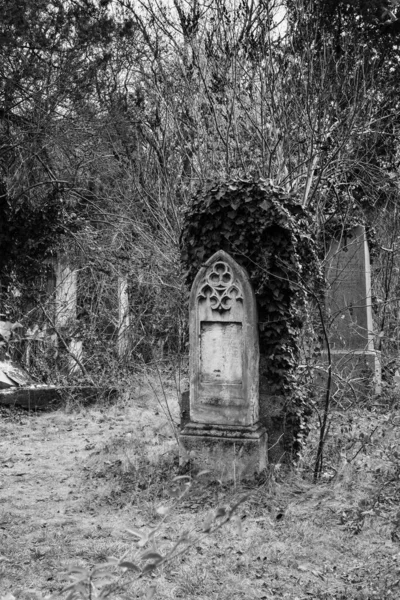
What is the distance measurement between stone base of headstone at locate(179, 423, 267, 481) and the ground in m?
0.15

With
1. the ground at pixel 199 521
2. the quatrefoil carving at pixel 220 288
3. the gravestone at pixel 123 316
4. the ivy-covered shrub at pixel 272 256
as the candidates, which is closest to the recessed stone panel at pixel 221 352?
the quatrefoil carving at pixel 220 288

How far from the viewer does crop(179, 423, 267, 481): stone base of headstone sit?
6168 millimetres

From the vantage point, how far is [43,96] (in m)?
10.9

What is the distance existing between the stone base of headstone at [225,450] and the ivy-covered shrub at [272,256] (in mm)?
473

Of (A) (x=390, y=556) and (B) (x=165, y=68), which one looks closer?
(A) (x=390, y=556)

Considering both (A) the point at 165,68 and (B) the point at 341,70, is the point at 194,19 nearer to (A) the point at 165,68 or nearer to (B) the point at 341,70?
(A) the point at 165,68

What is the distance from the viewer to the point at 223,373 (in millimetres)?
6383

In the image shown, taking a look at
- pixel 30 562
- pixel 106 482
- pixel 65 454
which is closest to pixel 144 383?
pixel 65 454

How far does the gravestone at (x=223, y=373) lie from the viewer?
20.5ft

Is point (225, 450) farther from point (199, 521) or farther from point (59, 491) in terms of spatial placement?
point (59, 491)

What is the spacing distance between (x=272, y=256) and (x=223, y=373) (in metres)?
1.20

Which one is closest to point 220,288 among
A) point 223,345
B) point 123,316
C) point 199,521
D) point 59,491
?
point 223,345

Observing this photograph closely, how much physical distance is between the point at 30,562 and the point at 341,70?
821 cm

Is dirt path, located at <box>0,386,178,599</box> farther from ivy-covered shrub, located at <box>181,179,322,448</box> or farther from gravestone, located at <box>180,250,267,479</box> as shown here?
ivy-covered shrub, located at <box>181,179,322,448</box>
